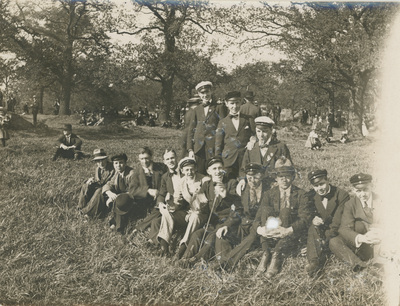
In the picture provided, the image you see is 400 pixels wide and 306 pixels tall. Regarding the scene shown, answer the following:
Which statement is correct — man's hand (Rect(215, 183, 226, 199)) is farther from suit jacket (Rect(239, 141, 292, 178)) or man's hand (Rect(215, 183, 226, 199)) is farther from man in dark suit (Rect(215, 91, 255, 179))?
suit jacket (Rect(239, 141, 292, 178))

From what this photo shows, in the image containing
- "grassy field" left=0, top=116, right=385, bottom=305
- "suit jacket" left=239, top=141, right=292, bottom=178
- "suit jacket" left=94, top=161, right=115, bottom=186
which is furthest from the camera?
"suit jacket" left=94, top=161, right=115, bottom=186

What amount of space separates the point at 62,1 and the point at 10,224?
2.44 meters

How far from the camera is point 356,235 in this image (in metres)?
3.65

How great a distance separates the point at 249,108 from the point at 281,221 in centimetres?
122

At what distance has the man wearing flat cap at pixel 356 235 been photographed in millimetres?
3652

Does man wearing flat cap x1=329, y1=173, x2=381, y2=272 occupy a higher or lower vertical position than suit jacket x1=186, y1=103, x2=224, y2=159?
lower

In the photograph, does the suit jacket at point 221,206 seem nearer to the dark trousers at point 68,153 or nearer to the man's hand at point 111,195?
the man's hand at point 111,195

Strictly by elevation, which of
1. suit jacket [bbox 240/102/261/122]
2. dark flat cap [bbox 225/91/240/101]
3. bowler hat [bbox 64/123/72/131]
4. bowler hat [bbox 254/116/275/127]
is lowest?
bowler hat [bbox 64/123/72/131]

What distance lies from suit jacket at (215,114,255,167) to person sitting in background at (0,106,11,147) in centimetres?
232

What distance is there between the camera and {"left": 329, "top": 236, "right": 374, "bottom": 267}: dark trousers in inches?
144

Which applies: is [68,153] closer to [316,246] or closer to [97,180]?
[97,180]

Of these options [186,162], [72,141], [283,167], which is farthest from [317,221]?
[72,141]

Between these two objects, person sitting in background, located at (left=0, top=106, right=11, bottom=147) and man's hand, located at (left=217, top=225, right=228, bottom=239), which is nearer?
man's hand, located at (left=217, top=225, right=228, bottom=239)

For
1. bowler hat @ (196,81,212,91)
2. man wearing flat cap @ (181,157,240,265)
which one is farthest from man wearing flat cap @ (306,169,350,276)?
bowler hat @ (196,81,212,91)
